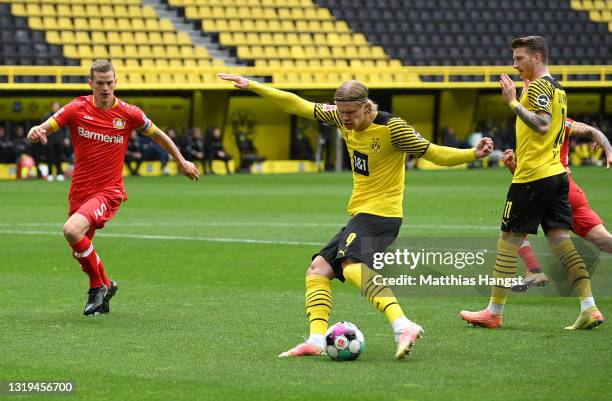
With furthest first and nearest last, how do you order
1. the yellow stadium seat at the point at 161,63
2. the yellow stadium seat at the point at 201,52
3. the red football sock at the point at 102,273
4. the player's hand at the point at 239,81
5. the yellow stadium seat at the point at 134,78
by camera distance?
the yellow stadium seat at the point at 201,52, the yellow stadium seat at the point at 161,63, the yellow stadium seat at the point at 134,78, the red football sock at the point at 102,273, the player's hand at the point at 239,81

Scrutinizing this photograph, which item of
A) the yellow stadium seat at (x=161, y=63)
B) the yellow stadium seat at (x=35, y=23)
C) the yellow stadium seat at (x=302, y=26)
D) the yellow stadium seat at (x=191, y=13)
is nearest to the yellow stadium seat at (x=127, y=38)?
the yellow stadium seat at (x=161, y=63)

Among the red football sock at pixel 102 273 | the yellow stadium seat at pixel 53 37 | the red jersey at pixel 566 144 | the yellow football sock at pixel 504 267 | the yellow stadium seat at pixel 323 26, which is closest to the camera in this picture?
the yellow football sock at pixel 504 267

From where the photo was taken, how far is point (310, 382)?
20.8 feet

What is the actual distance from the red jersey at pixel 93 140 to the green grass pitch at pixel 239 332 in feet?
3.20

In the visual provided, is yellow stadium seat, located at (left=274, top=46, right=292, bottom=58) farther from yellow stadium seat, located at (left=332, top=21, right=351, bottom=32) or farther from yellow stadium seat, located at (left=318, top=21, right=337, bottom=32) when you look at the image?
yellow stadium seat, located at (left=332, top=21, right=351, bottom=32)

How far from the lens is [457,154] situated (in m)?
7.08

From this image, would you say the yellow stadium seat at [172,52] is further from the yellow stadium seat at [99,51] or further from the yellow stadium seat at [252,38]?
the yellow stadium seat at [252,38]

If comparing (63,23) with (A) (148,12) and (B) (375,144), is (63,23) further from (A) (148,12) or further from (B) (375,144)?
(B) (375,144)

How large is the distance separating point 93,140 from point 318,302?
313 cm

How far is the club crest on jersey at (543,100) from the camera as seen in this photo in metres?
7.62

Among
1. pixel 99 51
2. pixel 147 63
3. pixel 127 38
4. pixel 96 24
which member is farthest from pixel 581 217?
pixel 96 24

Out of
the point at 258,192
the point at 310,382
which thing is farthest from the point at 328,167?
the point at 310,382

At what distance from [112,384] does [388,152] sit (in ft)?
Result: 7.17

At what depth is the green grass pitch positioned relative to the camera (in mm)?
6207
